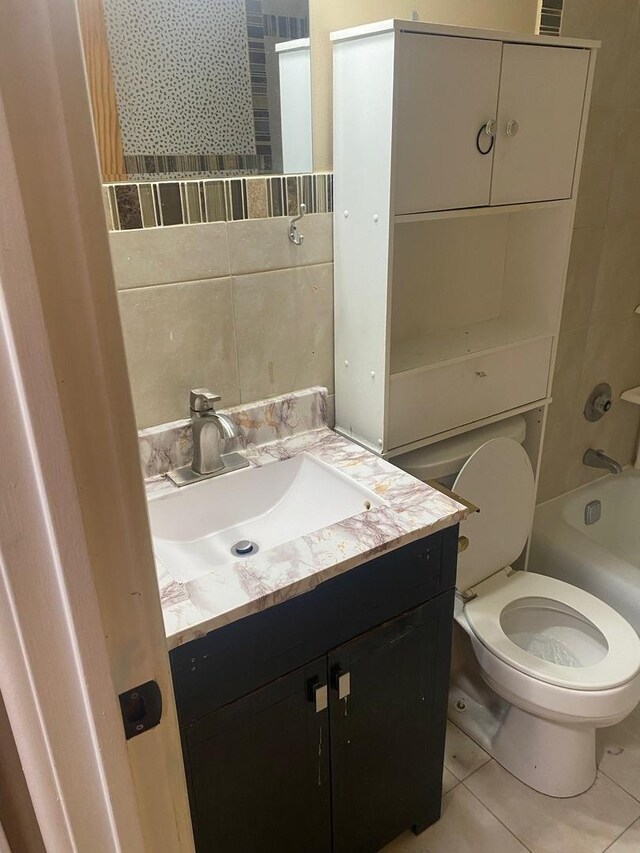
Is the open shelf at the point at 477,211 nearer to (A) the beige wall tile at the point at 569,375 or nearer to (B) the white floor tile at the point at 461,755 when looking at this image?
(A) the beige wall tile at the point at 569,375

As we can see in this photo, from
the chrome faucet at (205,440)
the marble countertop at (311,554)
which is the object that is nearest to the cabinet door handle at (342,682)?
the marble countertop at (311,554)

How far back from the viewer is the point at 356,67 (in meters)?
1.26

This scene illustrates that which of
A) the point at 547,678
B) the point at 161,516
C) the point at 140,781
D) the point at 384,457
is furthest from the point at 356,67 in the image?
the point at 547,678

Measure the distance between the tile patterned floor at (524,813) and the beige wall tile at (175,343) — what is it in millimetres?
1151

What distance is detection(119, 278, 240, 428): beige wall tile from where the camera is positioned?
50.5 inches

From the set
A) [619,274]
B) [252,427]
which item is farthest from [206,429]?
[619,274]

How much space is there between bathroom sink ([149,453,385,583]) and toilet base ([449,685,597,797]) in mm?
801

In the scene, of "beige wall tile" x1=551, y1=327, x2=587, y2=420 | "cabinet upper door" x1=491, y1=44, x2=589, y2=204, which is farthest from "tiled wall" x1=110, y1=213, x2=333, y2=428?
"beige wall tile" x1=551, y1=327, x2=587, y2=420

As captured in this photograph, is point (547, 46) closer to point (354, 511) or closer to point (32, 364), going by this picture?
point (354, 511)

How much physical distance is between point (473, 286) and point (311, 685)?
3.54ft

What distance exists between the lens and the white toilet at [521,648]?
152 cm

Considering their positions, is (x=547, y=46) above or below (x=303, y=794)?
above

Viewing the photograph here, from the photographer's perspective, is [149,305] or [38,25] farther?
[149,305]

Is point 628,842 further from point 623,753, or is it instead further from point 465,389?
point 465,389
